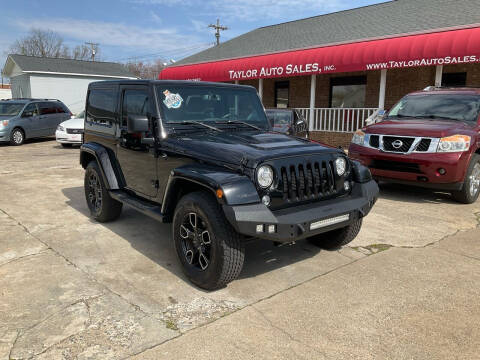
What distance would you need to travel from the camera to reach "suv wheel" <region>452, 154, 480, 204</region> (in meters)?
6.40

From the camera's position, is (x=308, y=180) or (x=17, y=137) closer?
(x=308, y=180)

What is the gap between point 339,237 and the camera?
4332mm

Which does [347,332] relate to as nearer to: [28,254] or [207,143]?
[207,143]

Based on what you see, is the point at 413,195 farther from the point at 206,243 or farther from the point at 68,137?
the point at 68,137

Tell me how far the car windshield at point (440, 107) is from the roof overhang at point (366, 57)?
4.02m

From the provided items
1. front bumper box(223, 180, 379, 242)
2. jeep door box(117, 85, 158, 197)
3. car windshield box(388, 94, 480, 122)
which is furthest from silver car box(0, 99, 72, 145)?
front bumper box(223, 180, 379, 242)

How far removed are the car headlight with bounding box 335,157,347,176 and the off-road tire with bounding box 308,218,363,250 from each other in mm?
683

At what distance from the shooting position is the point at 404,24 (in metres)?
13.7

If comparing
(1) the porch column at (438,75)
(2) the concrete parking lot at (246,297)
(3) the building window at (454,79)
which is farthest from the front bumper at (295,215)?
(3) the building window at (454,79)

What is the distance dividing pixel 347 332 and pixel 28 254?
339cm

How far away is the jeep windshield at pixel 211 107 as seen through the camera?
423 cm

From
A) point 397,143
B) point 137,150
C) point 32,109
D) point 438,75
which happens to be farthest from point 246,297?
point 32,109

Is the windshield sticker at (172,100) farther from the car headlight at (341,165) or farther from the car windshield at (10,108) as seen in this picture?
the car windshield at (10,108)

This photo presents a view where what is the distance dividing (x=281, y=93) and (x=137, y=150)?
15.5 m
